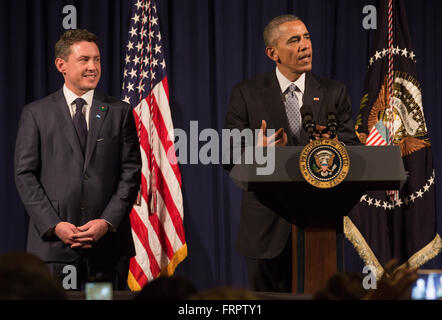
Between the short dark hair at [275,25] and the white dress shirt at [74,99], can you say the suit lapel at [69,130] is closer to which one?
the white dress shirt at [74,99]

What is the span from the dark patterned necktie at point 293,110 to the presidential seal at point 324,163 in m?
0.67

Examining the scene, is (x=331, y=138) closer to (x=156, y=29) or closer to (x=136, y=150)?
(x=136, y=150)

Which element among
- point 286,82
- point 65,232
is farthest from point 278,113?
point 65,232

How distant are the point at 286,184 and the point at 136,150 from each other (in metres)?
1.18

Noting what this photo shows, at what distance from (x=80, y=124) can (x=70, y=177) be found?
0.96 ft

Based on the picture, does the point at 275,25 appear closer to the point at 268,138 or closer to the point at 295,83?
the point at 295,83

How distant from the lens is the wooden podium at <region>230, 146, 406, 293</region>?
2471 millimetres

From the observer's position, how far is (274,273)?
293cm

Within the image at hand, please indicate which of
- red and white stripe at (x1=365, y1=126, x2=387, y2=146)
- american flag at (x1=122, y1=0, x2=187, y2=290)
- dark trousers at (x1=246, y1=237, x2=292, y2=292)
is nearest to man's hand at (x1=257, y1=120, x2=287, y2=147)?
dark trousers at (x1=246, y1=237, x2=292, y2=292)

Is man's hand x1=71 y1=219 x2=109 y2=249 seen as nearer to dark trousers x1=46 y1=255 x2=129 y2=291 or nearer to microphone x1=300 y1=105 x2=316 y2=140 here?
dark trousers x1=46 y1=255 x2=129 y2=291

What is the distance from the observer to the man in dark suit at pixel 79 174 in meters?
3.13

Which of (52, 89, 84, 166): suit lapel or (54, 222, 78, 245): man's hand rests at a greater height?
(52, 89, 84, 166): suit lapel

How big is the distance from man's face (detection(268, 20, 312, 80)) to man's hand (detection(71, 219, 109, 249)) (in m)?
1.23
